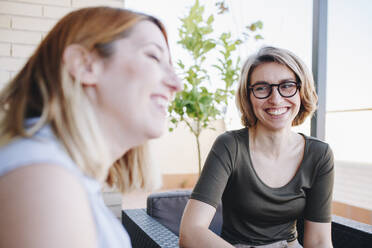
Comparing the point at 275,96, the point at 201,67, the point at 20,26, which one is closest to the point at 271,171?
the point at 275,96

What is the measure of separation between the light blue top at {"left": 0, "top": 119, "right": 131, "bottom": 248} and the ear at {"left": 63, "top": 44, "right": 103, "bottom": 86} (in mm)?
126

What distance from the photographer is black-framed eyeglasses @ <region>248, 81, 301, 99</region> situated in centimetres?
161

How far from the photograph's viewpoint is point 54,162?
52 centimetres

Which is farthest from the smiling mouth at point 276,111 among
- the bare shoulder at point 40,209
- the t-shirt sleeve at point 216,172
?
the bare shoulder at point 40,209

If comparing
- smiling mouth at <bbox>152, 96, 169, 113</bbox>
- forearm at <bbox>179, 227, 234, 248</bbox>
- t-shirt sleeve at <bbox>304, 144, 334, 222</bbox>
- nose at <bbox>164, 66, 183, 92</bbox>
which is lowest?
forearm at <bbox>179, 227, 234, 248</bbox>

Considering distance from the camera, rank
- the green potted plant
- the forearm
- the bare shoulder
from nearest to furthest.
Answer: the bare shoulder, the forearm, the green potted plant

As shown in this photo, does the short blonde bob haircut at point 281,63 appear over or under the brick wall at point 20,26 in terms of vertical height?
under

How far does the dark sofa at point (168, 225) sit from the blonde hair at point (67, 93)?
0.93 m

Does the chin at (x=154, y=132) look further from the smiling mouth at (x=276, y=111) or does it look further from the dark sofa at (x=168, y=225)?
the smiling mouth at (x=276, y=111)

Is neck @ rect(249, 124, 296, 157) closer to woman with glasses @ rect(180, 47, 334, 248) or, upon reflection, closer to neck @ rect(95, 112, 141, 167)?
woman with glasses @ rect(180, 47, 334, 248)

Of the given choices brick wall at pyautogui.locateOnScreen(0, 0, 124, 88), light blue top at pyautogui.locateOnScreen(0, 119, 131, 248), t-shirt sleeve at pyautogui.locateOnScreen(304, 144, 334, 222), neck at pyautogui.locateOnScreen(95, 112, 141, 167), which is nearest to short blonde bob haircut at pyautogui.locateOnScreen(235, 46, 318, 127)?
t-shirt sleeve at pyautogui.locateOnScreen(304, 144, 334, 222)

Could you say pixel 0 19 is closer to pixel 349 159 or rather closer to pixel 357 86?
pixel 357 86

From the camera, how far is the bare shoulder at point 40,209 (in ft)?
1.52

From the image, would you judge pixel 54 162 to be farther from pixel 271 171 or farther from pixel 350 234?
pixel 350 234
